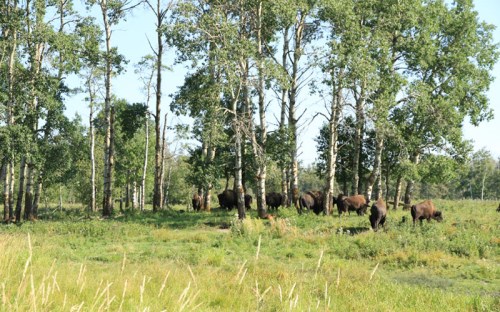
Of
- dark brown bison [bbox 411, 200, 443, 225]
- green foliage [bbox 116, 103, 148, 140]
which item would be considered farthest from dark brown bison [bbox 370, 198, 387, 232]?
green foliage [bbox 116, 103, 148, 140]

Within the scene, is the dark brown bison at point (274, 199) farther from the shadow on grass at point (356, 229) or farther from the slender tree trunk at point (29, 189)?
the slender tree trunk at point (29, 189)

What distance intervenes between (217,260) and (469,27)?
1119 inches

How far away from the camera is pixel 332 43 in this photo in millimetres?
25734

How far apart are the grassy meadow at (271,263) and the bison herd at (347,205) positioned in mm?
905

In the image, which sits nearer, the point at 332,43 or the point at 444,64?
the point at 332,43

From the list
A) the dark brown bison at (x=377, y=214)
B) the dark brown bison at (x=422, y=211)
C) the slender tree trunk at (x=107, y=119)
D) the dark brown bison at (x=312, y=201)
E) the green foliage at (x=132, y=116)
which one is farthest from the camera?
the green foliage at (x=132, y=116)

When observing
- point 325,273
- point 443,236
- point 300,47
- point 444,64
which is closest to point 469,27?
point 444,64

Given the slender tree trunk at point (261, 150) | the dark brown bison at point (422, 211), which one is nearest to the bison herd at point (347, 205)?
the dark brown bison at point (422, 211)

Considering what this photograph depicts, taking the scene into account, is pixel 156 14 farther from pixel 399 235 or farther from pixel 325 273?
pixel 325 273

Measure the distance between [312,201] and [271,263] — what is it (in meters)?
16.5

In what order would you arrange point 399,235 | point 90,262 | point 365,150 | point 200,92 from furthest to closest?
1. point 365,150
2. point 200,92
3. point 399,235
4. point 90,262

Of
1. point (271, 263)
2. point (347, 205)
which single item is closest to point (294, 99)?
point (347, 205)

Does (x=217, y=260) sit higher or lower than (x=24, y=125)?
lower

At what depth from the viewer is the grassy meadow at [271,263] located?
25.8 ft
